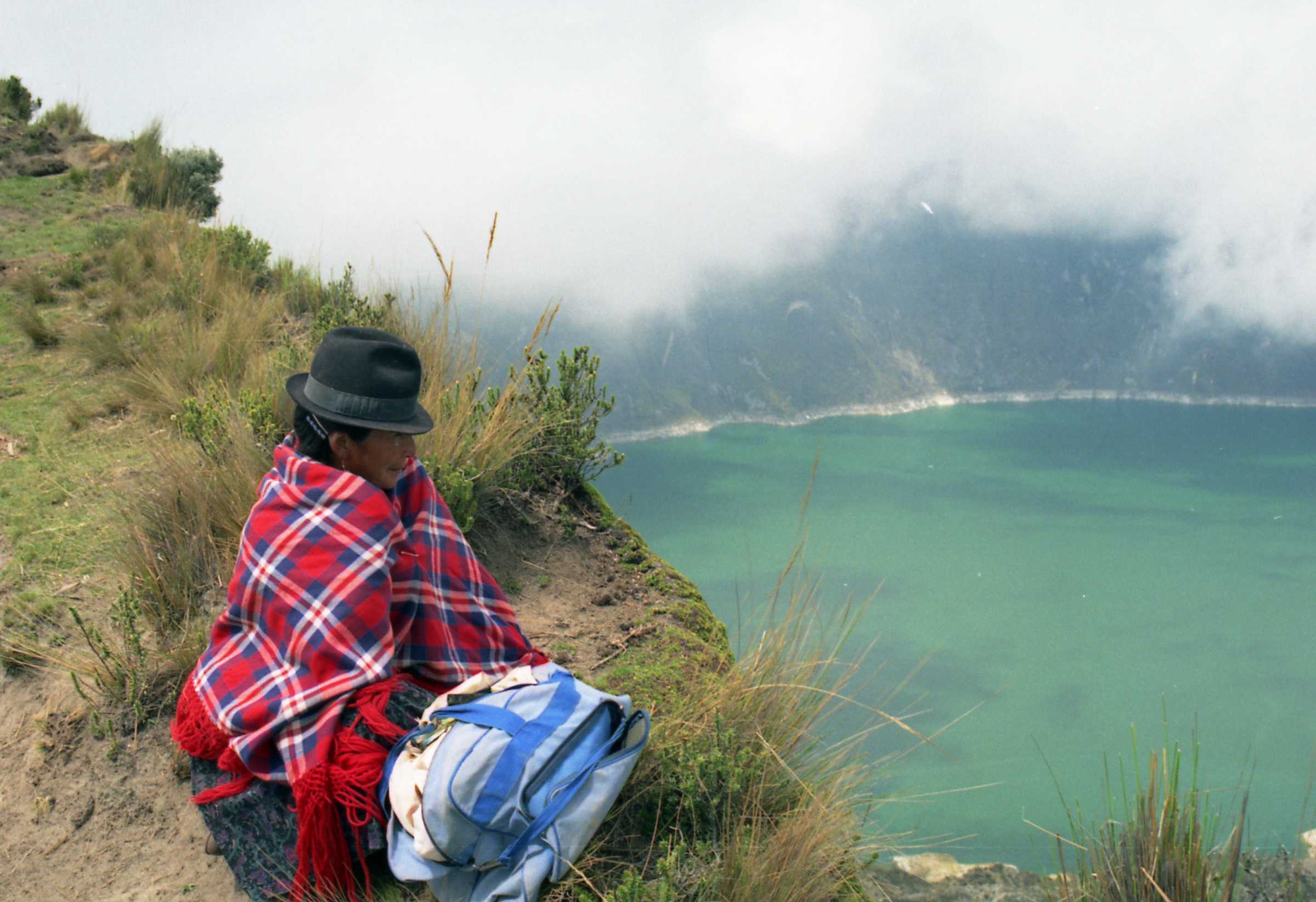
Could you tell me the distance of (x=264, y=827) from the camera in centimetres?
215

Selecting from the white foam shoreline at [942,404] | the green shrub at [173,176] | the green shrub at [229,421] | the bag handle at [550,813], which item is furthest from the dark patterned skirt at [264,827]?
the white foam shoreline at [942,404]

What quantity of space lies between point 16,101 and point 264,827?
45.1 feet

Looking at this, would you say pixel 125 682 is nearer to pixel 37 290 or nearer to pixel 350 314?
pixel 350 314

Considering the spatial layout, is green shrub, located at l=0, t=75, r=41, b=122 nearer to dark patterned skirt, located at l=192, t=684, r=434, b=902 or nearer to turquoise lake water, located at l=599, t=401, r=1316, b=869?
dark patterned skirt, located at l=192, t=684, r=434, b=902

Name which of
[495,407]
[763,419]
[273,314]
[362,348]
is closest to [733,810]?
[362,348]

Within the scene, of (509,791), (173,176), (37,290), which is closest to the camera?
(509,791)

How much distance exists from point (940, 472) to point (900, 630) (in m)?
40.4

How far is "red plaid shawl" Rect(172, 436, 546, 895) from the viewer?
2.01 meters

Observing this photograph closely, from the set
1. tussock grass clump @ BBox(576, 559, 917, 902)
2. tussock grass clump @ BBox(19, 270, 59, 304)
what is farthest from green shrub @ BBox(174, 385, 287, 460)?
tussock grass clump @ BBox(19, 270, 59, 304)

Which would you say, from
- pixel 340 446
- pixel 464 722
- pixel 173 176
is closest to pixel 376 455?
pixel 340 446

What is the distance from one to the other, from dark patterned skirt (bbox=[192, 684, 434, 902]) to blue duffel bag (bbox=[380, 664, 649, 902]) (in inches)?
6.0

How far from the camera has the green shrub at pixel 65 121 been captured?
1183 centimetres

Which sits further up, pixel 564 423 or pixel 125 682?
pixel 564 423

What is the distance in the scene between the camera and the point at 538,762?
1.90m
